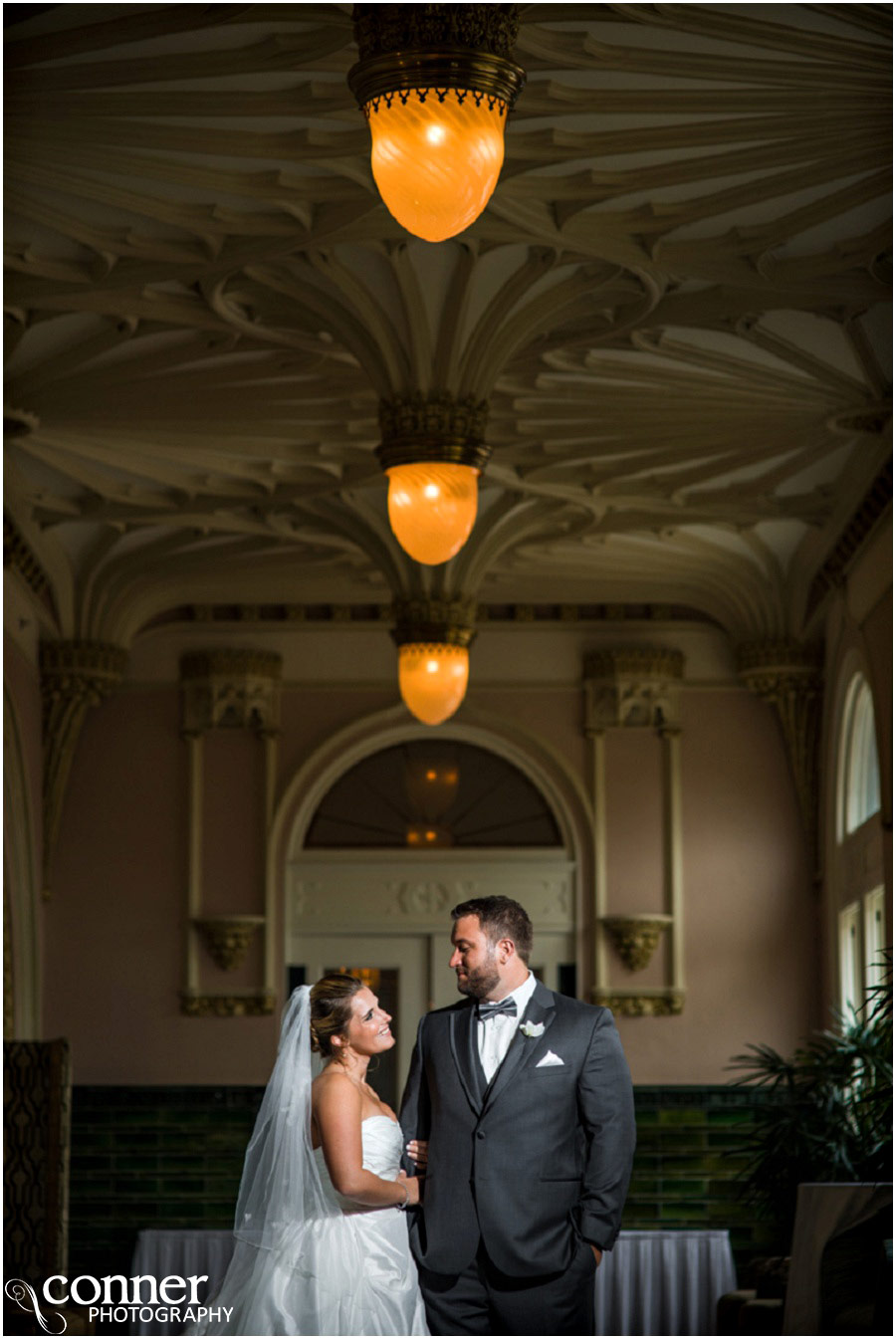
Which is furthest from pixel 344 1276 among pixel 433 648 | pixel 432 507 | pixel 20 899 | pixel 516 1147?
pixel 20 899

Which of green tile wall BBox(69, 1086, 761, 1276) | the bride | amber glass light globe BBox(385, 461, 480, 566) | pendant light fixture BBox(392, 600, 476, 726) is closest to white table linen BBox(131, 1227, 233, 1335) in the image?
green tile wall BBox(69, 1086, 761, 1276)

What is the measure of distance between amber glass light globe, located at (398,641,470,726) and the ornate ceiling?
1.61 feet

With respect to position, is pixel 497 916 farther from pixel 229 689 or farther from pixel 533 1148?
pixel 229 689

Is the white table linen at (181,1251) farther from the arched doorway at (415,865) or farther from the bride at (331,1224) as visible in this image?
the bride at (331,1224)

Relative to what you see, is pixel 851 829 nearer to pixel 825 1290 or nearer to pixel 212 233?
pixel 825 1290

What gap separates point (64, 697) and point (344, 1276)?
1135cm

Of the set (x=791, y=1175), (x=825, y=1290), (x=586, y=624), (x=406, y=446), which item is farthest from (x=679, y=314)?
(x=586, y=624)

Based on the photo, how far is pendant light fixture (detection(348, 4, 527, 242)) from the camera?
4969 mm

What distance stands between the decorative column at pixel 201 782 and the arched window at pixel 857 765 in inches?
200

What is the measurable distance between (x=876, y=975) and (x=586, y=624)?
4408 mm

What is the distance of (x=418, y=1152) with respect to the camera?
15.2 feet

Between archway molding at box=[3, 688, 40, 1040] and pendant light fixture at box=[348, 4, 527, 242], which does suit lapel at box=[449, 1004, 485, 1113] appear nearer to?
pendant light fixture at box=[348, 4, 527, 242]

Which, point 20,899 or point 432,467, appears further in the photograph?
point 20,899

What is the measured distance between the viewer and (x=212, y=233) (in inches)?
325
